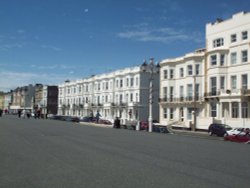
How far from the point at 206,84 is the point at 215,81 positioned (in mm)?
2522

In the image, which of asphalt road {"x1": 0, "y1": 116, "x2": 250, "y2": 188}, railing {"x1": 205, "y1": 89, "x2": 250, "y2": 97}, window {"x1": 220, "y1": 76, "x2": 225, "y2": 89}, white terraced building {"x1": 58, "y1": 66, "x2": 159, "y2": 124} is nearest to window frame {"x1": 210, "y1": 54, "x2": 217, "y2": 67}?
window {"x1": 220, "y1": 76, "x2": 225, "y2": 89}

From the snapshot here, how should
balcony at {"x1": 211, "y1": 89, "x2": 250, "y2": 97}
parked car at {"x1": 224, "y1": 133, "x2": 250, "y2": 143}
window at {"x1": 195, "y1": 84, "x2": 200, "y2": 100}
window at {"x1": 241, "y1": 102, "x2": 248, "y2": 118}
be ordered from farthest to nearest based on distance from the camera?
1. window at {"x1": 195, "y1": 84, "x2": 200, "y2": 100}
2. window at {"x1": 241, "y1": 102, "x2": 248, "y2": 118}
3. balcony at {"x1": 211, "y1": 89, "x2": 250, "y2": 97}
4. parked car at {"x1": 224, "y1": 133, "x2": 250, "y2": 143}

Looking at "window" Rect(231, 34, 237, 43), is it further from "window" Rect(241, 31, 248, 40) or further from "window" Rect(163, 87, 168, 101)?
"window" Rect(163, 87, 168, 101)

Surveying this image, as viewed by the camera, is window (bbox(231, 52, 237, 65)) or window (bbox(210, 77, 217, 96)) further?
window (bbox(210, 77, 217, 96))

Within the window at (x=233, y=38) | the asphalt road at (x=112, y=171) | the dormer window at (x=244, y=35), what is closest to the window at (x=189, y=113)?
the window at (x=233, y=38)

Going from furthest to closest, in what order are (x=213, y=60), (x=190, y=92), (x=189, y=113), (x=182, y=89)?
(x=182, y=89)
(x=190, y=92)
(x=189, y=113)
(x=213, y=60)

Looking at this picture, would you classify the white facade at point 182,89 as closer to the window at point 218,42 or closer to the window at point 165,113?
the window at point 165,113

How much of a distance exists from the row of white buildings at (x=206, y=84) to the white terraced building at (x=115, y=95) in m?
0.21

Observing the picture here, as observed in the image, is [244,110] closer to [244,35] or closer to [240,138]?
[244,35]

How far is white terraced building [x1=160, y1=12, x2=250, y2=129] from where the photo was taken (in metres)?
48.5

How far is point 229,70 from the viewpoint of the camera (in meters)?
51.0

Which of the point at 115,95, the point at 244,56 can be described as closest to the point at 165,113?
the point at 244,56

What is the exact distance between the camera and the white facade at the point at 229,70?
4781 cm

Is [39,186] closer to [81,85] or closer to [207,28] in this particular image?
[207,28]
